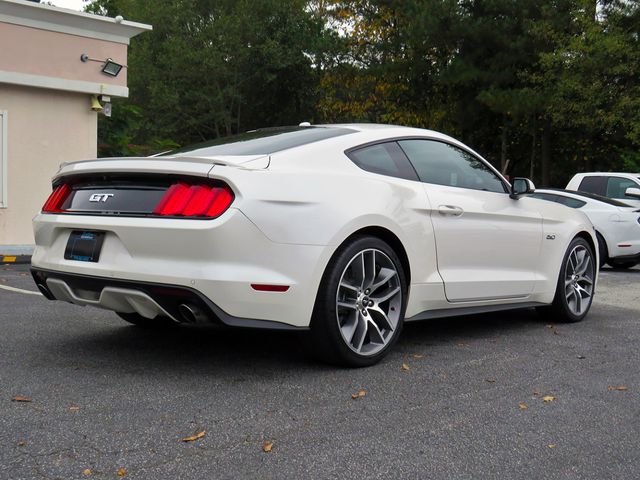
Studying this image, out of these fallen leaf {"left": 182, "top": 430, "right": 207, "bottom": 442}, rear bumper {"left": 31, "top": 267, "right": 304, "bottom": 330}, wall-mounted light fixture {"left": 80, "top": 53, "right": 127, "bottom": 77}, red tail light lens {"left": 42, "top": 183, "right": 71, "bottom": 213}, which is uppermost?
wall-mounted light fixture {"left": 80, "top": 53, "right": 127, "bottom": 77}

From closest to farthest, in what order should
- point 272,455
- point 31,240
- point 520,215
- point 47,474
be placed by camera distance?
point 47,474
point 272,455
point 520,215
point 31,240

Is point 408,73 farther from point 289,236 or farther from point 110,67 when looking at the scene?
point 289,236

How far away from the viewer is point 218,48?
3809 centimetres

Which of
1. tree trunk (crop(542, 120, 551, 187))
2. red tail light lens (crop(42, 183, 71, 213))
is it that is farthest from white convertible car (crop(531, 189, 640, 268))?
tree trunk (crop(542, 120, 551, 187))

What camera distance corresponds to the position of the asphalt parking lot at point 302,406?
2.96 metres

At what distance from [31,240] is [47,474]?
11.9m

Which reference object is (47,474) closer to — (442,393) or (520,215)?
(442,393)

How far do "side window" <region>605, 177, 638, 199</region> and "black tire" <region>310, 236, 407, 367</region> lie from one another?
10.5 metres

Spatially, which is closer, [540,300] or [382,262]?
[382,262]

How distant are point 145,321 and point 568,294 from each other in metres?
3.46

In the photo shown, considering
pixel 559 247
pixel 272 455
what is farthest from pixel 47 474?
pixel 559 247

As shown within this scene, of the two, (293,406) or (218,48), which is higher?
(218,48)

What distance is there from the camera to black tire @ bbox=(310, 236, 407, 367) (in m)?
4.23

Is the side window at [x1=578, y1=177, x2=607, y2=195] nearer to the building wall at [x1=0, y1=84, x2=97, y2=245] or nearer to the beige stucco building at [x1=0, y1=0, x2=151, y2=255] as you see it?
the beige stucco building at [x1=0, y1=0, x2=151, y2=255]
